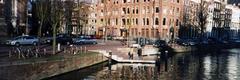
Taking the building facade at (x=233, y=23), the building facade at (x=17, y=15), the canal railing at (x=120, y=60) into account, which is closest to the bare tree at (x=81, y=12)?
the building facade at (x=17, y=15)

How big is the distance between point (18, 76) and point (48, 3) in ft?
156

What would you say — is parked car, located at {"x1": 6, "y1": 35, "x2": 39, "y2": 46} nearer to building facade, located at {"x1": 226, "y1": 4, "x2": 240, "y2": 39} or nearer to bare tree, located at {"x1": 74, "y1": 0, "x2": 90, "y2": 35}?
bare tree, located at {"x1": 74, "y1": 0, "x2": 90, "y2": 35}

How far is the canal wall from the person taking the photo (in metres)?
40.4

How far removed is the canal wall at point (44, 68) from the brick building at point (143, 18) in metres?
65.5

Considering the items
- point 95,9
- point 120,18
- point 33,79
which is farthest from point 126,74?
point 95,9

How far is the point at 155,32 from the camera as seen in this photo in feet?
429

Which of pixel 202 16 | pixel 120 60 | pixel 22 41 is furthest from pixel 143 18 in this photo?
pixel 120 60

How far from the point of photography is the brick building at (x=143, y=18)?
130875 millimetres

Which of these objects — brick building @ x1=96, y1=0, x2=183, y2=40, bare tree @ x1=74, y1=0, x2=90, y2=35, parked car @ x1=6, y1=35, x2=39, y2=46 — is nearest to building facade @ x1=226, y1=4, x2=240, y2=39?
brick building @ x1=96, y1=0, x2=183, y2=40

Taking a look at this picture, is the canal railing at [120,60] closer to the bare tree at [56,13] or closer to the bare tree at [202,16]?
the bare tree at [56,13]

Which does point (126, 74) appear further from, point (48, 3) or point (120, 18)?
point (120, 18)

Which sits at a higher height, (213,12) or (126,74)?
(213,12)

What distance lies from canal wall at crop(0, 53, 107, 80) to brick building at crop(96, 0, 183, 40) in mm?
65462

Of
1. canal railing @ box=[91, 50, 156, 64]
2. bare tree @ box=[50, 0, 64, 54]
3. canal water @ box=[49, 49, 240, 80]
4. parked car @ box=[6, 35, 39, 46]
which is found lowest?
→ canal water @ box=[49, 49, 240, 80]
